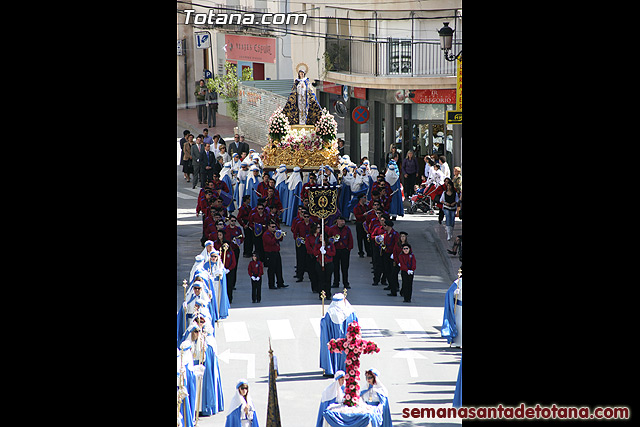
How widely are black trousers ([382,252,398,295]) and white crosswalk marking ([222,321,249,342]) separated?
3005 mm

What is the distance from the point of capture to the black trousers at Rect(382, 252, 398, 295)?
57.6ft

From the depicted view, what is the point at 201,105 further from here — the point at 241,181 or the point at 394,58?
the point at 241,181

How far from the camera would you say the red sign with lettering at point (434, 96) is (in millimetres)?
26391

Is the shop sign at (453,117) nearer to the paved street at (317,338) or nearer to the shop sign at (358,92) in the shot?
the paved street at (317,338)

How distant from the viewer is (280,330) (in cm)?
1568

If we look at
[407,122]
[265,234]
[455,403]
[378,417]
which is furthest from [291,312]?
[407,122]

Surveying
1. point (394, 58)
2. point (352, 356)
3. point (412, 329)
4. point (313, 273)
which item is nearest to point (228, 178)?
point (313, 273)

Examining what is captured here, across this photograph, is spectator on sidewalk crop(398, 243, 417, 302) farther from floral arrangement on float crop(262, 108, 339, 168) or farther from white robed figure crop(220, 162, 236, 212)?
floral arrangement on float crop(262, 108, 339, 168)

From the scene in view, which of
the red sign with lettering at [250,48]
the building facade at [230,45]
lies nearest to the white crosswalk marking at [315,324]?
the building facade at [230,45]

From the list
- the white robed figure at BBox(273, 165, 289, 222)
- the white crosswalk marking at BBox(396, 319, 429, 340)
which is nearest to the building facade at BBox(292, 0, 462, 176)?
the white robed figure at BBox(273, 165, 289, 222)

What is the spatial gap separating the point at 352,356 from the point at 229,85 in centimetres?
2825

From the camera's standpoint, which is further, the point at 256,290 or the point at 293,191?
the point at 293,191

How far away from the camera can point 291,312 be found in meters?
16.7

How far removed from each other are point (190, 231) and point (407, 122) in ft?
28.1
